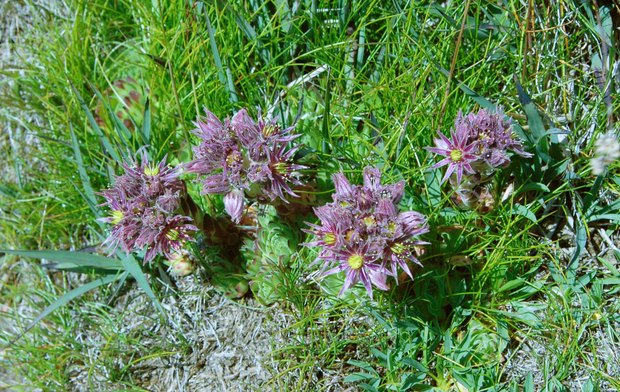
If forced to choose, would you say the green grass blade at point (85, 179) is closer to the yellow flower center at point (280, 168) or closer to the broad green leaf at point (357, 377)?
the yellow flower center at point (280, 168)

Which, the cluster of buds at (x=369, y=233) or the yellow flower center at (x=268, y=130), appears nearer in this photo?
the cluster of buds at (x=369, y=233)

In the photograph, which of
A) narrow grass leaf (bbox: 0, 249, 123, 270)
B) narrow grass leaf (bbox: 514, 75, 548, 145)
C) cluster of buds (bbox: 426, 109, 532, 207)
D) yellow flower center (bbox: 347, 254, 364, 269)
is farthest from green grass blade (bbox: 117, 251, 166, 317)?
narrow grass leaf (bbox: 514, 75, 548, 145)

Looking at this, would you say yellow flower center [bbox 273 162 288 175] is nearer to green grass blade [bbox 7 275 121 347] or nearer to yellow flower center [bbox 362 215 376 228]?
yellow flower center [bbox 362 215 376 228]

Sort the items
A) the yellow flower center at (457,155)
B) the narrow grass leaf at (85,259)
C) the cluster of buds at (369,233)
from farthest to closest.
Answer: the narrow grass leaf at (85,259) < the yellow flower center at (457,155) < the cluster of buds at (369,233)

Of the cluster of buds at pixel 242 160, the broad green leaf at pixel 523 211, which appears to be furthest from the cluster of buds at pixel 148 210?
the broad green leaf at pixel 523 211

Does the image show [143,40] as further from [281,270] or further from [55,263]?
[281,270]

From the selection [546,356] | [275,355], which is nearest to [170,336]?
[275,355]
